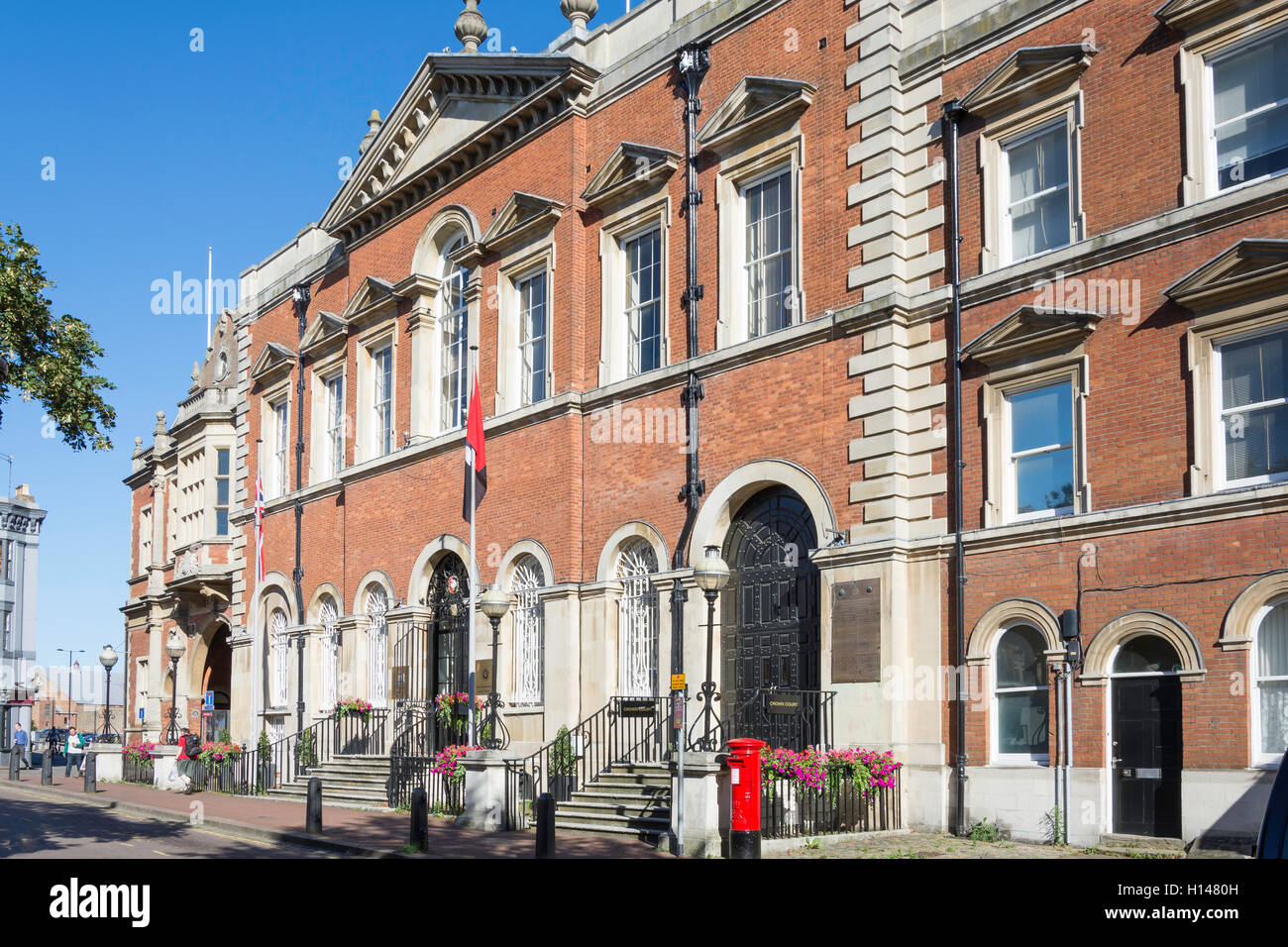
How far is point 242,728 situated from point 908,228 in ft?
75.4

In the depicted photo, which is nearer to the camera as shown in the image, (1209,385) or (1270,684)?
(1270,684)

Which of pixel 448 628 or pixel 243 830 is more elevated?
pixel 448 628

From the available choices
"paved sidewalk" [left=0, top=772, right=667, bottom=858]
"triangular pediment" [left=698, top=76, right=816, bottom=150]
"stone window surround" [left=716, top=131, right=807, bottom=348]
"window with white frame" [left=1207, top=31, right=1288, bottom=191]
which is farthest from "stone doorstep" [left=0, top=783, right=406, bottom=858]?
"window with white frame" [left=1207, top=31, right=1288, bottom=191]

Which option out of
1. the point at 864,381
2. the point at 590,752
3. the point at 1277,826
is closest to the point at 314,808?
the point at 590,752

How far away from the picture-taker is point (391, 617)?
28.3m

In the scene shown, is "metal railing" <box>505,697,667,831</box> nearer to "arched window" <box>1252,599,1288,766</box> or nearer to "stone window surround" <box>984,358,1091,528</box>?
"stone window surround" <box>984,358,1091,528</box>

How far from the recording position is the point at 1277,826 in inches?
221

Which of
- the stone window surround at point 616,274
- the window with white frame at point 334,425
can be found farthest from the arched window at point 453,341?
the window with white frame at point 334,425

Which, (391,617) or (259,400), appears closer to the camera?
(391,617)

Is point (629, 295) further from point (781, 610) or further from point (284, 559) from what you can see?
point (284, 559)

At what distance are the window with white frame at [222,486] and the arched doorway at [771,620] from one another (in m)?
23.9

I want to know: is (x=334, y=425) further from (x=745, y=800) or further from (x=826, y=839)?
(x=745, y=800)

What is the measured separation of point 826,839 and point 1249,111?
9760mm
